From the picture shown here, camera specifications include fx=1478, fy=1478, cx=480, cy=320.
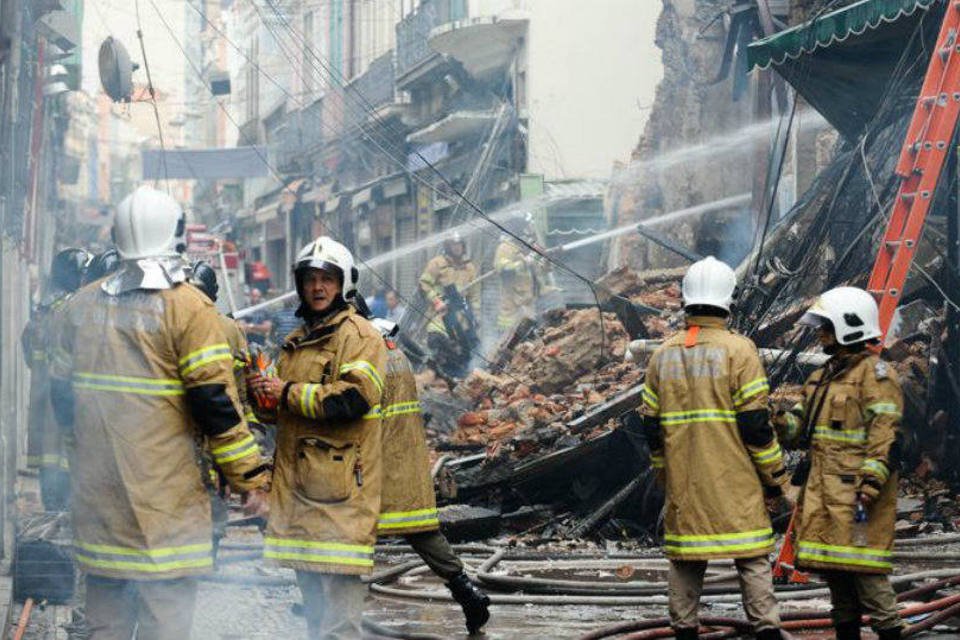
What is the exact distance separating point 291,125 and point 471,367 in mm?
27590

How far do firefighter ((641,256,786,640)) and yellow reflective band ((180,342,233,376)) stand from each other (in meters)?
2.09

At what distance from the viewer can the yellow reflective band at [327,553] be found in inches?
208

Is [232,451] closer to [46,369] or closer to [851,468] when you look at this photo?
[851,468]

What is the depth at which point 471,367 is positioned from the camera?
1839 cm

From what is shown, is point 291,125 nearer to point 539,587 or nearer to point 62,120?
point 62,120

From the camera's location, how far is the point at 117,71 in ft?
55.7

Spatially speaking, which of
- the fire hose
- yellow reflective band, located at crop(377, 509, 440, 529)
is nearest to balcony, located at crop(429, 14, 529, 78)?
yellow reflective band, located at crop(377, 509, 440, 529)

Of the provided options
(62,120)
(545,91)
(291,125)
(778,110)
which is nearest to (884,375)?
(778,110)

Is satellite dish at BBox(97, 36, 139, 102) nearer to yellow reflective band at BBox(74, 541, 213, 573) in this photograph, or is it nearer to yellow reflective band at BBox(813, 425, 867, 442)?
yellow reflective band at BBox(813, 425, 867, 442)

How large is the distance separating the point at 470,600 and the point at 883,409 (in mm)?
2155

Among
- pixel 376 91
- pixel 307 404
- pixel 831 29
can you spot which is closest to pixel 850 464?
pixel 307 404

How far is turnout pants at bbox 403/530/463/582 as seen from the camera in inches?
265

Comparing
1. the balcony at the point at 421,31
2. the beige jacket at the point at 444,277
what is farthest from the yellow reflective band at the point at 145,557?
the balcony at the point at 421,31

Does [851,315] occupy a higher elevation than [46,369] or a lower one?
higher
